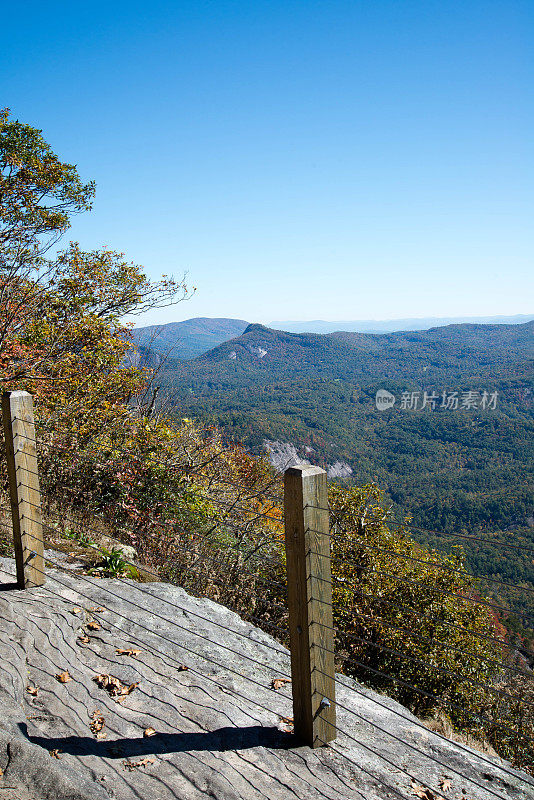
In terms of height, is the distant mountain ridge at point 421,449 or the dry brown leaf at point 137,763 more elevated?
the dry brown leaf at point 137,763

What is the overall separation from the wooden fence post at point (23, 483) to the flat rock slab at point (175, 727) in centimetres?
24

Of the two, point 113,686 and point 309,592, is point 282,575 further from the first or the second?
point 309,592

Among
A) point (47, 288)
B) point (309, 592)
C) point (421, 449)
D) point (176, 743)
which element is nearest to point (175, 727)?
point (176, 743)

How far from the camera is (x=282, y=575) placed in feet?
36.5

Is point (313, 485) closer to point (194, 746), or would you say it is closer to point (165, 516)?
point (194, 746)

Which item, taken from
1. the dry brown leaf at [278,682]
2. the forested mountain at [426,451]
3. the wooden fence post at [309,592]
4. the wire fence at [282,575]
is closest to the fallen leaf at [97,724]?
the wire fence at [282,575]

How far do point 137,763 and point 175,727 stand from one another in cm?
34

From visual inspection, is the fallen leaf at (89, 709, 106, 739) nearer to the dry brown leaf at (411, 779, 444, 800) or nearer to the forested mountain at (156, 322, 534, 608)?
the dry brown leaf at (411, 779, 444, 800)

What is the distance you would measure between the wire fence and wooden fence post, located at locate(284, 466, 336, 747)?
0.02 meters

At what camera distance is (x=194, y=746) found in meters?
2.53

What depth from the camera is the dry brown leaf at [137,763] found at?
92.3 inches

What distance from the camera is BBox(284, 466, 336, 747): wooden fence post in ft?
7.98

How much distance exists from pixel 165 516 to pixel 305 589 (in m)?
6.06

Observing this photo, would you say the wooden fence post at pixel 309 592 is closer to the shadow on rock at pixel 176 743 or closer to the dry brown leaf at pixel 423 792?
the shadow on rock at pixel 176 743
